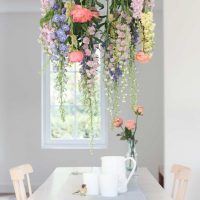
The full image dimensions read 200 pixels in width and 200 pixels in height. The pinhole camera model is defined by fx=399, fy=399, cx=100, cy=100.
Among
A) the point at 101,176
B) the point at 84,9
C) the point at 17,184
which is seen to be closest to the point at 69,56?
the point at 84,9

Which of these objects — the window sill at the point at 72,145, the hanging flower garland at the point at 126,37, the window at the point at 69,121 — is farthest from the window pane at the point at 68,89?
the hanging flower garland at the point at 126,37

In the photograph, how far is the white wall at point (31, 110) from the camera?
581 cm

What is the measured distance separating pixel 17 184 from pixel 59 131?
3717 millimetres

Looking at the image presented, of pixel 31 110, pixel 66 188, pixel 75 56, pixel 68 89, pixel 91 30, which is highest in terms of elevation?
pixel 91 30

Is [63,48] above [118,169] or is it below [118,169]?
above

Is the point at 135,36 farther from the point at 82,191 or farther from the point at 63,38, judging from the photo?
the point at 82,191

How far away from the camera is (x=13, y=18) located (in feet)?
19.6

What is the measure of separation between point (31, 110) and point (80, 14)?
181 inches

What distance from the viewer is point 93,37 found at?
5.22 ft

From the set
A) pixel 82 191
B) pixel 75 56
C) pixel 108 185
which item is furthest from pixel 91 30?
pixel 82 191

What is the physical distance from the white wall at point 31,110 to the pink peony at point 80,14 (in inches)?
173

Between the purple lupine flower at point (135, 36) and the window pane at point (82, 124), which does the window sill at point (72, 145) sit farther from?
the purple lupine flower at point (135, 36)
